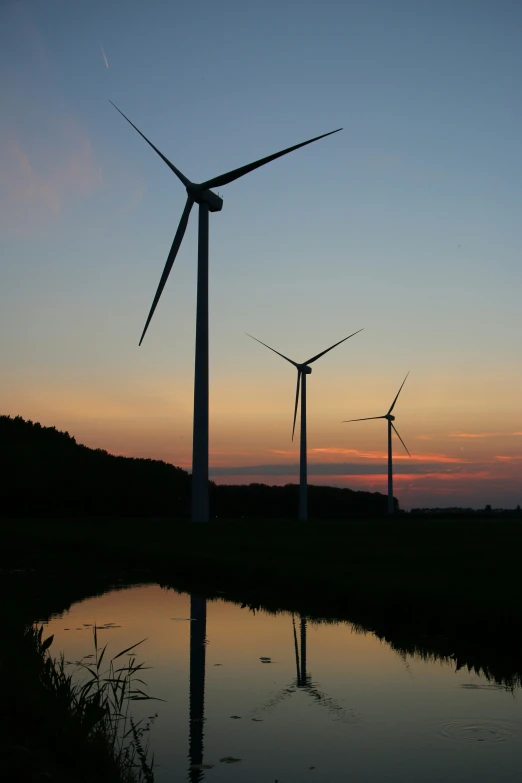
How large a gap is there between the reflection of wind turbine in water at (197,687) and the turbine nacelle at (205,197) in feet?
132

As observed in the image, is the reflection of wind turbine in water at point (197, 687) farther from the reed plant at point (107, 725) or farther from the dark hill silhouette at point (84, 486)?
the dark hill silhouette at point (84, 486)

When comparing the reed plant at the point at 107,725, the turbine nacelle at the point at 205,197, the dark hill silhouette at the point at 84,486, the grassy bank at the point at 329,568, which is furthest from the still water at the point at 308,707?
the dark hill silhouette at the point at 84,486

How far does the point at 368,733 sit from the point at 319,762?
1.57 metres

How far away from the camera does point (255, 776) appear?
10195 millimetres

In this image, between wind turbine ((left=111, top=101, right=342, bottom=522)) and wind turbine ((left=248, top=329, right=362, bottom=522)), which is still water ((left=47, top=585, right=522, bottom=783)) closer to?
wind turbine ((left=111, top=101, right=342, bottom=522))

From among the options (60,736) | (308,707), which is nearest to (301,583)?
(308,707)

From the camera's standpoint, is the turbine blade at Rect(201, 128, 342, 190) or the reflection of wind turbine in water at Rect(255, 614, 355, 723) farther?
the turbine blade at Rect(201, 128, 342, 190)

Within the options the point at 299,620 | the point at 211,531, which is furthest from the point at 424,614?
the point at 211,531

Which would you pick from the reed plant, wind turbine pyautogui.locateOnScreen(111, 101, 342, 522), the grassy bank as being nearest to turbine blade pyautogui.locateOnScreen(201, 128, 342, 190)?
wind turbine pyautogui.locateOnScreen(111, 101, 342, 522)

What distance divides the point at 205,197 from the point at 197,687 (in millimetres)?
50391

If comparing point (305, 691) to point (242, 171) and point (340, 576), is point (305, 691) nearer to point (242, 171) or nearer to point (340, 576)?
point (340, 576)

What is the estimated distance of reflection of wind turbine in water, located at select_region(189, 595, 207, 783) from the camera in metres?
10.8

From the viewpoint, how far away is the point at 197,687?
1501 centimetres

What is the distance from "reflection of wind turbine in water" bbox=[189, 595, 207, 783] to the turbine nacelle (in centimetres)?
4026
